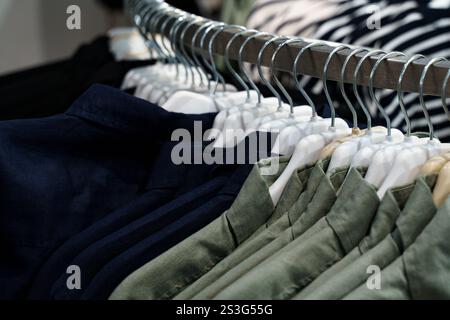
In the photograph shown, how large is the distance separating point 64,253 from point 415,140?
35 centimetres

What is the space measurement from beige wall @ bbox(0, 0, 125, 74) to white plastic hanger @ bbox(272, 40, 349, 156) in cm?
159

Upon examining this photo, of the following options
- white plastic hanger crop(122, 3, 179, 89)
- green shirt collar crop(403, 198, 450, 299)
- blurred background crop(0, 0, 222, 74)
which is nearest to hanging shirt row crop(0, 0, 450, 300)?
green shirt collar crop(403, 198, 450, 299)

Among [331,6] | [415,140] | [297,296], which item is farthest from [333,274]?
[331,6]

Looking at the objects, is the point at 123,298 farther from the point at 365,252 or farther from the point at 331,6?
the point at 331,6

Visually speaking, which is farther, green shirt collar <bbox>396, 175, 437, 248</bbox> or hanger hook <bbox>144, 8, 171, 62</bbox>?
hanger hook <bbox>144, 8, 171, 62</bbox>

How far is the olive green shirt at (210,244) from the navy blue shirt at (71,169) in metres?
0.09

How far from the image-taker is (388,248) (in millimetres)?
520

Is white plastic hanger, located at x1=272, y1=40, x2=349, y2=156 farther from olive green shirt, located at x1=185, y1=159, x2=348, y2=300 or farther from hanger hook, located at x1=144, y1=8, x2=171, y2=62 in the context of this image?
hanger hook, located at x1=144, y1=8, x2=171, y2=62

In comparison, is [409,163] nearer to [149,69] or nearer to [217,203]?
[217,203]

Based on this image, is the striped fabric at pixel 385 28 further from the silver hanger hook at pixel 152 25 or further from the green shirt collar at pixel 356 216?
the green shirt collar at pixel 356 216

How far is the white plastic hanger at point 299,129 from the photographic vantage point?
646 mm

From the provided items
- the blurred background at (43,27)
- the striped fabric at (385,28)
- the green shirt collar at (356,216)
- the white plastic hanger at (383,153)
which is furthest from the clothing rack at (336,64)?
the blurred background at (43,27)

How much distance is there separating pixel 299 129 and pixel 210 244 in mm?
155

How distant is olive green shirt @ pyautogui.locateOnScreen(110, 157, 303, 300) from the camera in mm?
562
